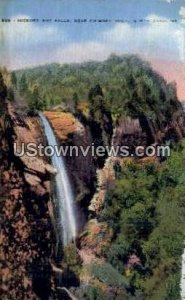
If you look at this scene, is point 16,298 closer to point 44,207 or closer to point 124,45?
point 44,207

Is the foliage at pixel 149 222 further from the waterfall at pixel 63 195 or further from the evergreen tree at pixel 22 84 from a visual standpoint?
the evergreen tree at pixel 22 84

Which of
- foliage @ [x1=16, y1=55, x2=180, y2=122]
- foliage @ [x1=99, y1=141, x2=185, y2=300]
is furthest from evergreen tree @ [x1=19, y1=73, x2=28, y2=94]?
foliage @ [x1=99, y1=141, x2=185, y2=300]

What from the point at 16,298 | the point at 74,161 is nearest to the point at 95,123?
the point at 74,161

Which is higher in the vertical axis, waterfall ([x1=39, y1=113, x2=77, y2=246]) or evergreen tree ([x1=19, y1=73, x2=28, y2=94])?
evergreen tree ([x1=19, y1=73, x2=28, y2=94])

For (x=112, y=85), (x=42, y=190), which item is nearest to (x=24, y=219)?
(x=42, y=190)

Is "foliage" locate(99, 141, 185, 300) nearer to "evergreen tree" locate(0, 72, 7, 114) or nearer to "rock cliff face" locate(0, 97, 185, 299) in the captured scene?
"rock cliff face" locate(0, 97, 185, 299)

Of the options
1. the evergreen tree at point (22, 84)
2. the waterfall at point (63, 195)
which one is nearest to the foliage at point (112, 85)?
the evergreen tree at point (22, 84)
